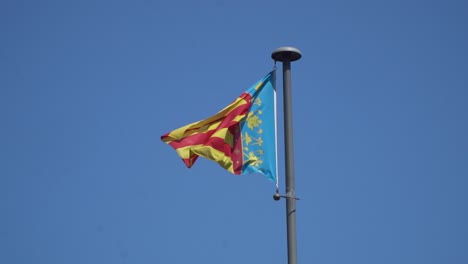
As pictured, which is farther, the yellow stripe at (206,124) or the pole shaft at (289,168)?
the yellow stripe at (206,124)

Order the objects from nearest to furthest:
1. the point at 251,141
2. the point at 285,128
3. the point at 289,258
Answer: the point at 289,258 < the point at 285,128 < the point at 251,141

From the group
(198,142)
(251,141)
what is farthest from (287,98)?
(198,142)

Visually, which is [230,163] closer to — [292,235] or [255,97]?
[255,97]

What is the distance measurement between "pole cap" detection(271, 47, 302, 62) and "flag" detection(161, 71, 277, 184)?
0.99 meters

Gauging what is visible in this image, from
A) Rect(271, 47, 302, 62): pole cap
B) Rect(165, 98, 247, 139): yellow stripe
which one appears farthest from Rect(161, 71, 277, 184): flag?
Rect(271, 47, 302, 62): pole cap

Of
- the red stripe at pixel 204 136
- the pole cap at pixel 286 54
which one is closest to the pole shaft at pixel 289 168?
the pole cap at pixel 286 54

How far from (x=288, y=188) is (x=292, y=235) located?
3.08 feet

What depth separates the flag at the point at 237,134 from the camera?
550 inches

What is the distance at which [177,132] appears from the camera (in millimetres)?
14516

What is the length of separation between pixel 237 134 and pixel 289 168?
2.20 m

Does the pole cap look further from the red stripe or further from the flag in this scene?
the red stripe

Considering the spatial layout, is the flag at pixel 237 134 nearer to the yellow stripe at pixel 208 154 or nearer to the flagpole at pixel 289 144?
the yellow stripe at pixel 208 154

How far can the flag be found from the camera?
550 inches

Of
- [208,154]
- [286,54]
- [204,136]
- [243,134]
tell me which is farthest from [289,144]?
[204,136]
